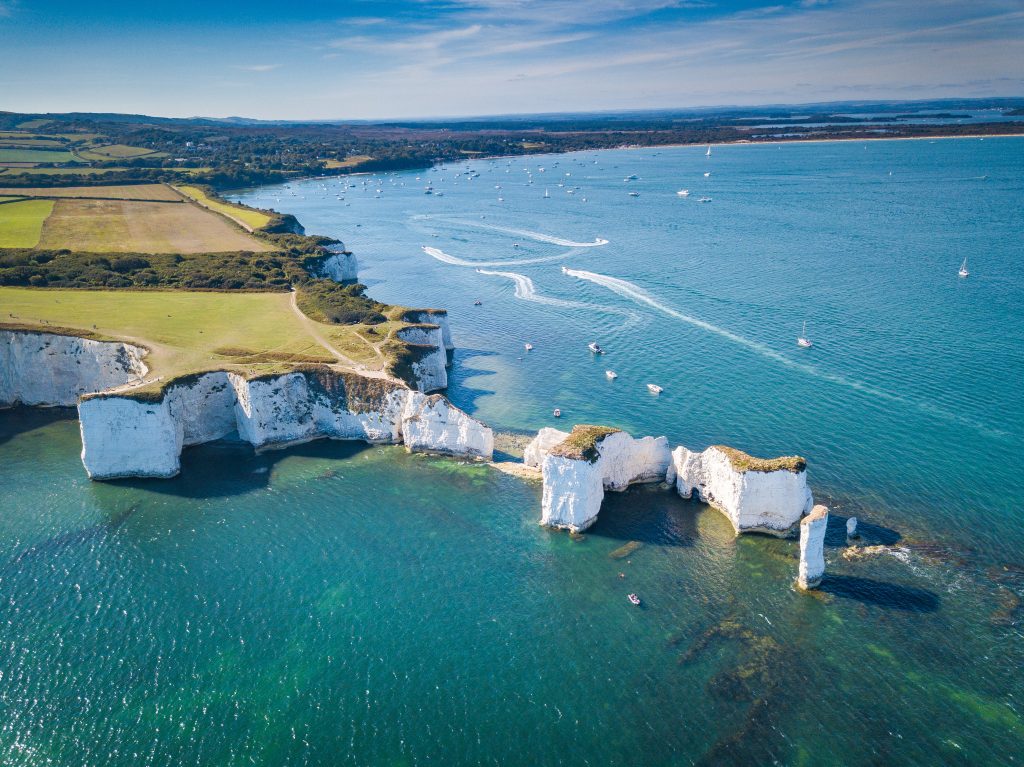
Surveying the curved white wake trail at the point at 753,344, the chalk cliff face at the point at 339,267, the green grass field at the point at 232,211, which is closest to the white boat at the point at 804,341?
the curved white wake trail at the point at 753,344

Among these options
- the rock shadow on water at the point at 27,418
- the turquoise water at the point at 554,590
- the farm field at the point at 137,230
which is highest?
the farm field at the point at 137,230

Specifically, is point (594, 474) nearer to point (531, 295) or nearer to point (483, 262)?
point (531, 295)

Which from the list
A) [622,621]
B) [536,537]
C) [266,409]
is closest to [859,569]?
[622,621]

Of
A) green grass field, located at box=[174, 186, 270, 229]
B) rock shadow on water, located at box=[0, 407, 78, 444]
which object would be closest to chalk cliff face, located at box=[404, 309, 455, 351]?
rock shadow on water, located at box=[0, 407, 78, 444]

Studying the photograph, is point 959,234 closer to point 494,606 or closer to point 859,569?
point 859,569

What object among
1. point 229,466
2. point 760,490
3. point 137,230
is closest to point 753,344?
point 760,490

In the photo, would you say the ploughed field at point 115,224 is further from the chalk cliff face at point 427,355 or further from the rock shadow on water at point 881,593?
the rock shadow on water at point 881,593
